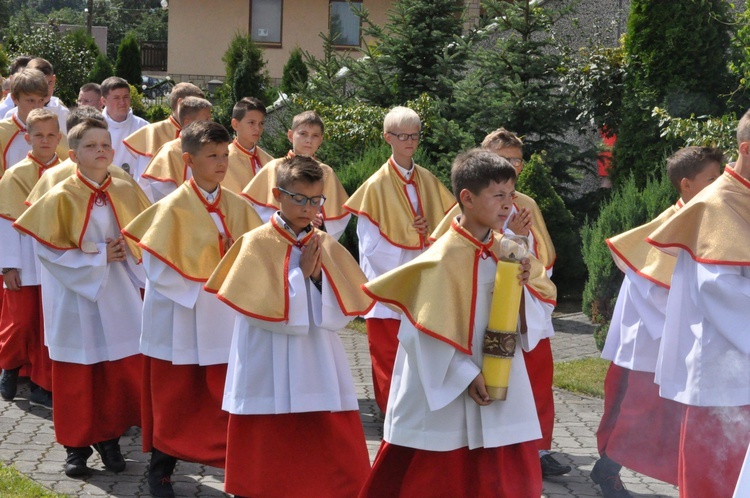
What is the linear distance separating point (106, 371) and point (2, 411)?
1702mm

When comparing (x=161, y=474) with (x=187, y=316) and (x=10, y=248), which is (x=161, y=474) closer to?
(x=187, y=316)

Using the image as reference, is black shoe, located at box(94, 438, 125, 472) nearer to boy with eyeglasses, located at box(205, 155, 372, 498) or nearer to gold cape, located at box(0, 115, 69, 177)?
boy with eyeglasses, located at box(205, 155, 372, 498)

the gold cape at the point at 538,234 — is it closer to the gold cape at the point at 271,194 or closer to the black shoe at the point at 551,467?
the black shoe at the point at 551,467

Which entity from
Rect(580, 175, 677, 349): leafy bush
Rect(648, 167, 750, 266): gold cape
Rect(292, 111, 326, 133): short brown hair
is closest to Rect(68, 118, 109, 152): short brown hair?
Rect(292, 111, 326, 133): short brown hair

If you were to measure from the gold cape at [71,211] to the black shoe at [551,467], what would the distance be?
2756mm

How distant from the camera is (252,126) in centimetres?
840

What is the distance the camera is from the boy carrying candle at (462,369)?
A: 4.64 metres

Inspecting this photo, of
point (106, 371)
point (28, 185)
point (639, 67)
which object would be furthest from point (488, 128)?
point (106, 371)

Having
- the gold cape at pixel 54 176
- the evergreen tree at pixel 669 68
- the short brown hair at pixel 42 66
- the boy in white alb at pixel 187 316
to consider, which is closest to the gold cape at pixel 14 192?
the gold cape at pixel 54 176

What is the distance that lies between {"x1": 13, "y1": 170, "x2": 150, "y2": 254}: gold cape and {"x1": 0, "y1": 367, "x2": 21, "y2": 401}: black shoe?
2.05m

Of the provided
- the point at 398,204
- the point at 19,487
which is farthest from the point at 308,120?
the point at 19,487

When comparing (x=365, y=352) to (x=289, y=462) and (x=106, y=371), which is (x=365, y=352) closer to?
(x=106, y=371)

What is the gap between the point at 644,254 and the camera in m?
5.88

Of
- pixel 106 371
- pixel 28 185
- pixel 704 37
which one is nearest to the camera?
pixel 106 371
